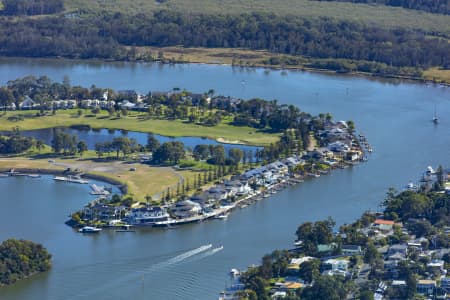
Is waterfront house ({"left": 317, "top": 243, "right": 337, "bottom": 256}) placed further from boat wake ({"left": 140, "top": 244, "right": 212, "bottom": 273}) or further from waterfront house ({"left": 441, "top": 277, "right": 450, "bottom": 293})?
waterfront house ({"left": 441, "top": 277, "right": 450, "bottom": 293})

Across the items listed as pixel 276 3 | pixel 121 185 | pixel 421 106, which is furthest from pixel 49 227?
pixel 276 3

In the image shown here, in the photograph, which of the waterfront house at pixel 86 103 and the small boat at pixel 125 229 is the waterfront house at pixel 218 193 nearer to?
the small boat at pixel 125 229

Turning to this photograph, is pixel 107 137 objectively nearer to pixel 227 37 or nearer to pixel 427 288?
pixel 427 288

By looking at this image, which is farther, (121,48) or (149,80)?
(121,48)

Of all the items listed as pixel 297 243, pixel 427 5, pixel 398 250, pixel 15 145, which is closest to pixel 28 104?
pixel 15 145

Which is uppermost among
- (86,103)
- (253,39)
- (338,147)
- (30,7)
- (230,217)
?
(30,7)

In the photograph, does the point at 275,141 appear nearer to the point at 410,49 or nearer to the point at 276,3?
the point at 410,49
